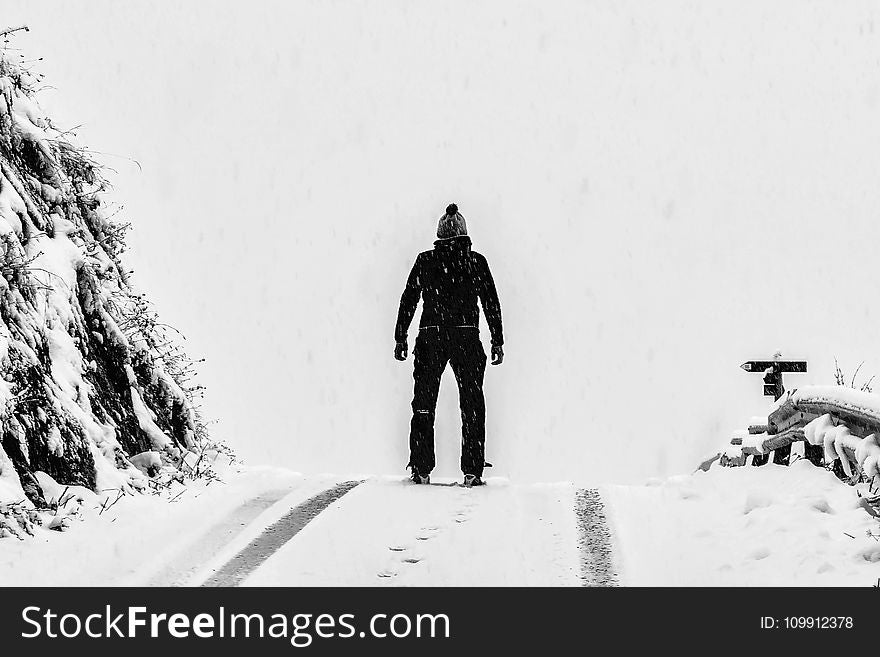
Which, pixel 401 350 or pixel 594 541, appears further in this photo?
pixel 401 350

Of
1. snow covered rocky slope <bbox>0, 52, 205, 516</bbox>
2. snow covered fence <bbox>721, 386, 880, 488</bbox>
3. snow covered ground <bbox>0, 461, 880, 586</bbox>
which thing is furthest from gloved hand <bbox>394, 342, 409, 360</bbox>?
snow covered fence <bbox>721, 386, 880, 488</bbox>

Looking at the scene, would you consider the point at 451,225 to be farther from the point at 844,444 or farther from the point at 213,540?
the point at 844,444

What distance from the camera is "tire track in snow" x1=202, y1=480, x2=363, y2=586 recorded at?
5961 millimetres

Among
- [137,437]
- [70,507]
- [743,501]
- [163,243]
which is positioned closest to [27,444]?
[70,507]

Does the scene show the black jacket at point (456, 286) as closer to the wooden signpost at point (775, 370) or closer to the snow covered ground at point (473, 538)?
the snow covered ground at point (473, 538)

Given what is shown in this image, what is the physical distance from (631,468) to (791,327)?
7923 cm

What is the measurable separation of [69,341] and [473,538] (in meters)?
3.69

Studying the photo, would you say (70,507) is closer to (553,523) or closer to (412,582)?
(412,582)

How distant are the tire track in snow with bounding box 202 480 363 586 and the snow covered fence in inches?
154

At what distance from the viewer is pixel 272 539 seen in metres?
6.95

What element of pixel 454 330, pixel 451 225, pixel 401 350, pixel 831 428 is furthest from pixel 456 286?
pixel 831 428

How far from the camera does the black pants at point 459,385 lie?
9.67 m

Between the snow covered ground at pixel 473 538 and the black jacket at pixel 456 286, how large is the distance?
71.0 inches

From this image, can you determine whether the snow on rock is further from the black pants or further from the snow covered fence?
the black pants
